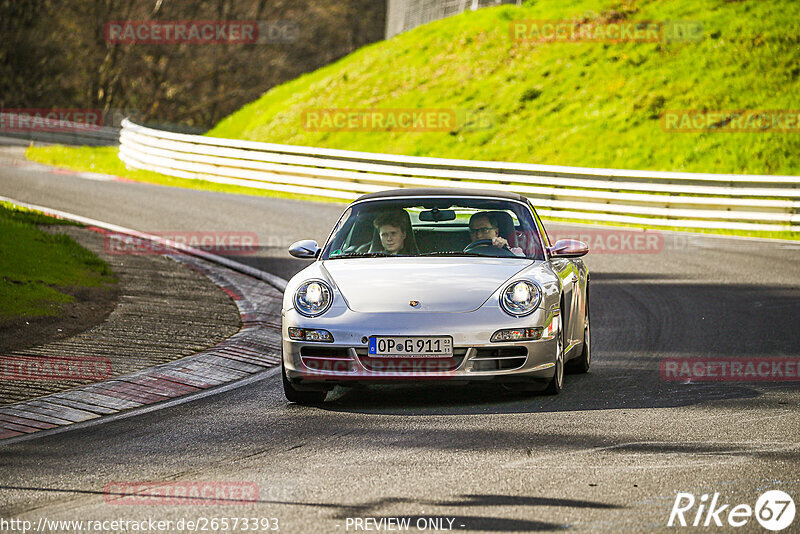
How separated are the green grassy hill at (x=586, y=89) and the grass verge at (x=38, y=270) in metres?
15.4

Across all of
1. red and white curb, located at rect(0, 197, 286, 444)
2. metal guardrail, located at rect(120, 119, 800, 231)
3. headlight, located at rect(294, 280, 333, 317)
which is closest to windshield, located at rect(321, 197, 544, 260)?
headlight, located at rect(294, 280, 333, 317)

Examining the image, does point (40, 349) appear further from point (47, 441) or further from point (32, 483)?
point (32, 483)

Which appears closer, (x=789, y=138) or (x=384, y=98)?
(x=789, y=138)

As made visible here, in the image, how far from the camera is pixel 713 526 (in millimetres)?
4906

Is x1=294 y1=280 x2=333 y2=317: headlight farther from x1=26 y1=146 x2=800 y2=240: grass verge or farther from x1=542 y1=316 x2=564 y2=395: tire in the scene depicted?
x1=26 y1=146 x2=800 y2=240: grass verge

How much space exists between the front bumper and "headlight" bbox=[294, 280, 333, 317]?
75 millimetres

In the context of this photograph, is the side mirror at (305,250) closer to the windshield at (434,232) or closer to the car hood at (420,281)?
the windshield at (434,232)

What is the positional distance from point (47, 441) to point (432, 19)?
3389 centimetres

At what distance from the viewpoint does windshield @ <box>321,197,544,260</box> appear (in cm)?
864

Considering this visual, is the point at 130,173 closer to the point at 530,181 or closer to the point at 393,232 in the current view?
the point at 530,181

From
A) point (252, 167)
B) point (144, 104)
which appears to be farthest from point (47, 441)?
point (144, 104)

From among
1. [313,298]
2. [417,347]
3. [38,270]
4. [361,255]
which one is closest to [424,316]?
[417,347]

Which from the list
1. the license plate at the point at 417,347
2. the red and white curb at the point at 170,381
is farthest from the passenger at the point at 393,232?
the red and white curb at the point at 170,381

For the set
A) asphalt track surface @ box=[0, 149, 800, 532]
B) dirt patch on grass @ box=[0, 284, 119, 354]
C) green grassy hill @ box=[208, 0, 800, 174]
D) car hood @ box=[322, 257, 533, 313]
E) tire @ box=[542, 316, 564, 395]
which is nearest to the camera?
asphalt track surface @ box=[0, 149, 800, 532]
